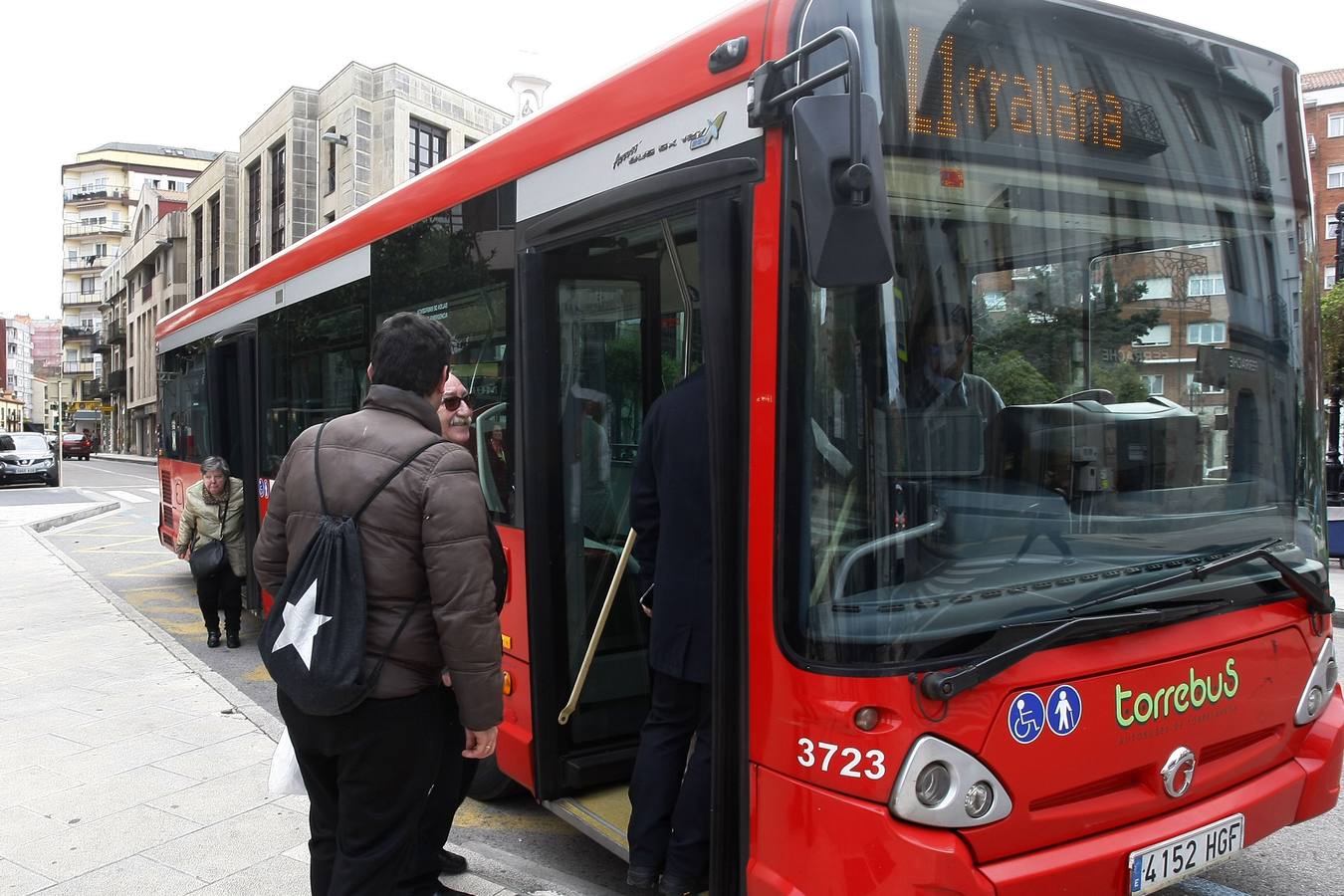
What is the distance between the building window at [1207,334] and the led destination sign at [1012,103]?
0.58m

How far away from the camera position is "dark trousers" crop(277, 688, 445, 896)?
247 cm

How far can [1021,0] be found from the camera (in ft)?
8.28

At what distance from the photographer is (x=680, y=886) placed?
9.58 ft

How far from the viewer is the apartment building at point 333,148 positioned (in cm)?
3306

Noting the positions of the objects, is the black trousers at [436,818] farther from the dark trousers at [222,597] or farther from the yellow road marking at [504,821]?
the dark trousers at [222,597]

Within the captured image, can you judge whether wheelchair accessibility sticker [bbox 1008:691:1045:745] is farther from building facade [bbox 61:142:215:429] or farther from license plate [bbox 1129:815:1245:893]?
building facade [bbox 61:142:215:429]

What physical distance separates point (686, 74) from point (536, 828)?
301 centimetres

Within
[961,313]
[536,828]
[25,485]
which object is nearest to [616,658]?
[536,828]

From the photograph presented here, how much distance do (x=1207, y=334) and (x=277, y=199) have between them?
1645 inches

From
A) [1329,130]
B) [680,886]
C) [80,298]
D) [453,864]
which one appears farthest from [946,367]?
[80,298]

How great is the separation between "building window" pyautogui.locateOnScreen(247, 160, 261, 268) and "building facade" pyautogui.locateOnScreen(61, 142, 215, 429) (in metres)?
52.2

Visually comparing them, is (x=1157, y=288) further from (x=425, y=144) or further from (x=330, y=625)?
(x=425, y=144)

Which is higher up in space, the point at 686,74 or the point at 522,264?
the point at 686,74

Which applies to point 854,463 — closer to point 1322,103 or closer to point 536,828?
point 536,828
